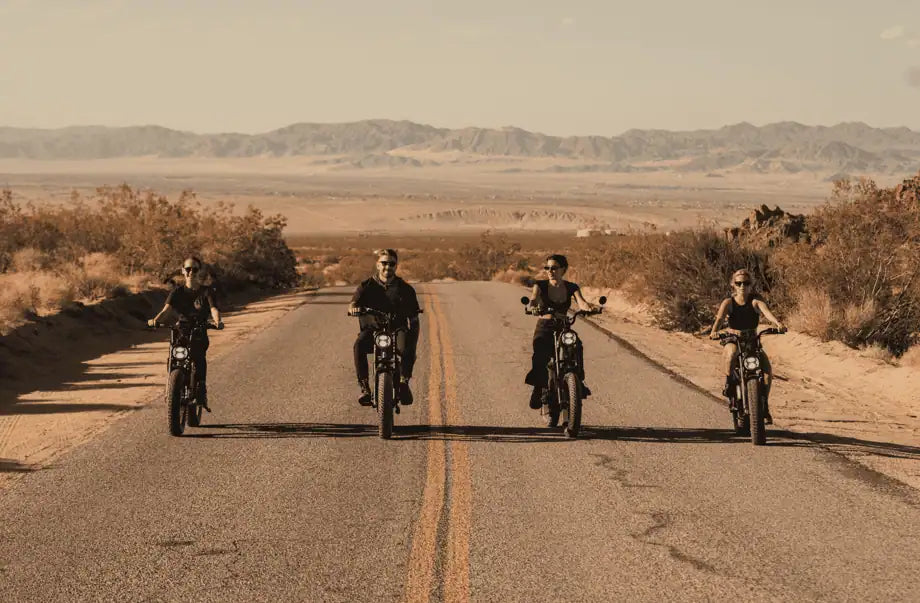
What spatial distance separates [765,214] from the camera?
31.6 m

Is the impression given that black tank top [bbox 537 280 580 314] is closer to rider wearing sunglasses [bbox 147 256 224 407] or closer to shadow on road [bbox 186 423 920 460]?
shadow on road [bbox 186 423 920 460]

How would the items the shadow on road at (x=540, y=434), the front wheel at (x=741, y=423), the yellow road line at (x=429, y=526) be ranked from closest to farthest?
the yellow road line at (x=429, y=526) → the shadow on road at (x=540, y=434) → the front wheel at (x=741, y=423)

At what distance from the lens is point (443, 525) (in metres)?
8.27

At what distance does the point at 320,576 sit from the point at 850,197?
18065 millimetres

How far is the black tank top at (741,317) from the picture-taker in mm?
11961

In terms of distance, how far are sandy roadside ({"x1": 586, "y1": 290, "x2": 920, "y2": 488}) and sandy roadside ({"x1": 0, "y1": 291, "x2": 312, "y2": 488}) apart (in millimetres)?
7336

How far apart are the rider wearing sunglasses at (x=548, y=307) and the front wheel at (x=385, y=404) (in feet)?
5.25

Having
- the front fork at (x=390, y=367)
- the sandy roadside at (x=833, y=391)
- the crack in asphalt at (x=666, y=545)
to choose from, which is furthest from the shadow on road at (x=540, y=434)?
the crack in asphalt at (x=666, y=545)

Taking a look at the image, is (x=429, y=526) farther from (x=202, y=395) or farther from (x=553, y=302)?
(x=202, y=395)

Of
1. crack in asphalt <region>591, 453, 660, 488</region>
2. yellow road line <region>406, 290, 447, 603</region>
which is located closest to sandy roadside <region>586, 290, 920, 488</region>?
crack in asphalt <region>591, 453, 660, 488</region>

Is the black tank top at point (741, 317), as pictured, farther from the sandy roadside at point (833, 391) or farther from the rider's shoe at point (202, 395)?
the rider's shoe at point (202, 395)

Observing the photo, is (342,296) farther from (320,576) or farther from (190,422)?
(320,576)

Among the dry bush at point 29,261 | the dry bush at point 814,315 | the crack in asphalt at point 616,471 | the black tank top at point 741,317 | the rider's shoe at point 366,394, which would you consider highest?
the black tank top at point 741,317

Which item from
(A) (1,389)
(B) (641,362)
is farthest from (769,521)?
(A) (1,389)
